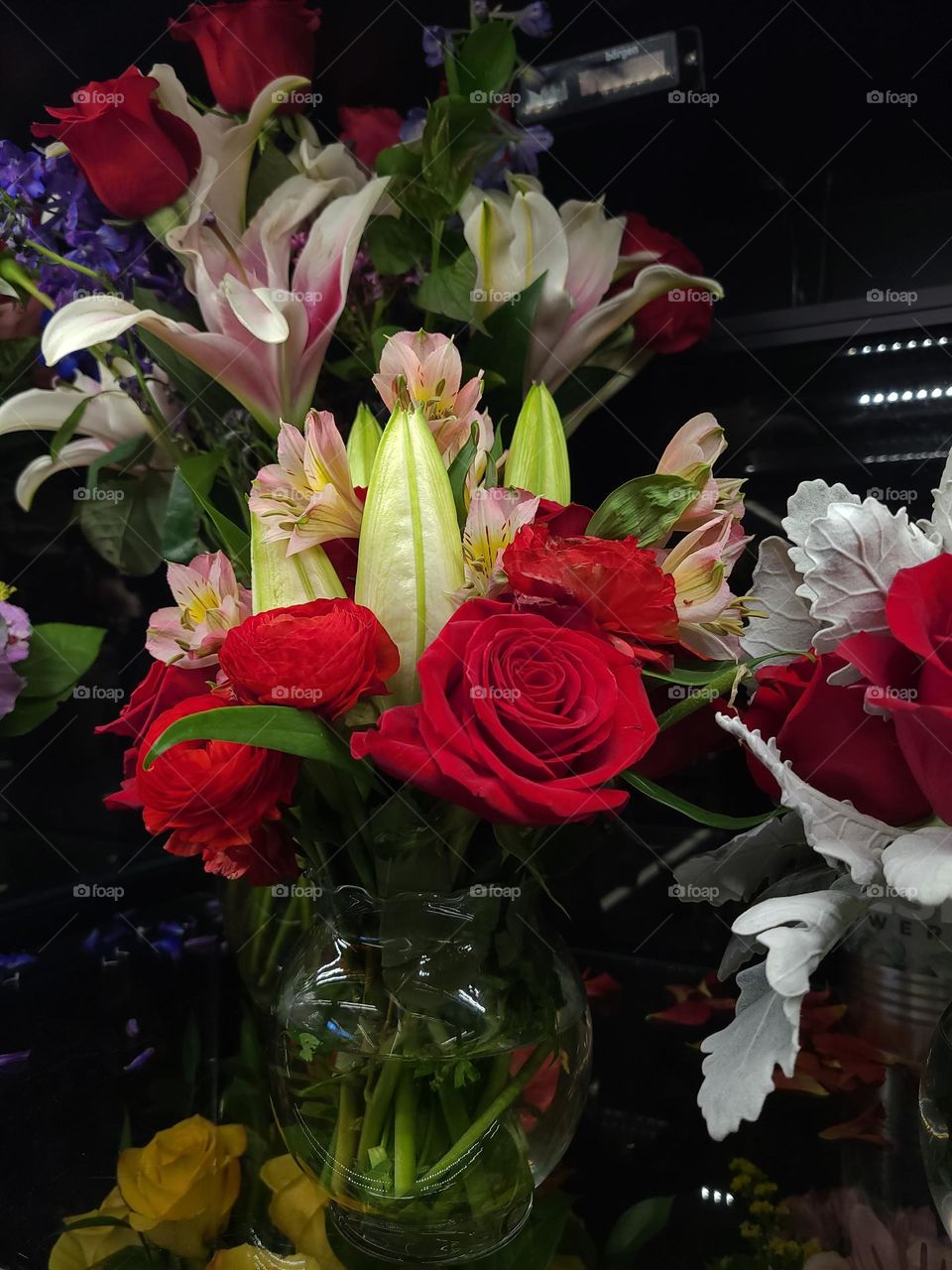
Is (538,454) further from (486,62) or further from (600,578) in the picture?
(486,62)

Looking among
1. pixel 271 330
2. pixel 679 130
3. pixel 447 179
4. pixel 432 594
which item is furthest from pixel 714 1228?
pixel 679 130

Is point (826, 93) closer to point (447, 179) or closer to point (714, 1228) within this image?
point (447, 179)

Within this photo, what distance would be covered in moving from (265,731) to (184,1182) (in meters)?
0.29

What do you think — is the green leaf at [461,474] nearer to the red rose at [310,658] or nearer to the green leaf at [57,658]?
the red rose at [310,658]

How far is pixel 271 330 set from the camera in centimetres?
60

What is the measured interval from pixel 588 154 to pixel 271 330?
15.1 inches

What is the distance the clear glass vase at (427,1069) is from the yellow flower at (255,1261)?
0.02 m

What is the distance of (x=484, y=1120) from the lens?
49 centimetres

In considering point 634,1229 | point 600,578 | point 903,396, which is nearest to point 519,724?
point 600,578

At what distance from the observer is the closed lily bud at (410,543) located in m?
0.47
